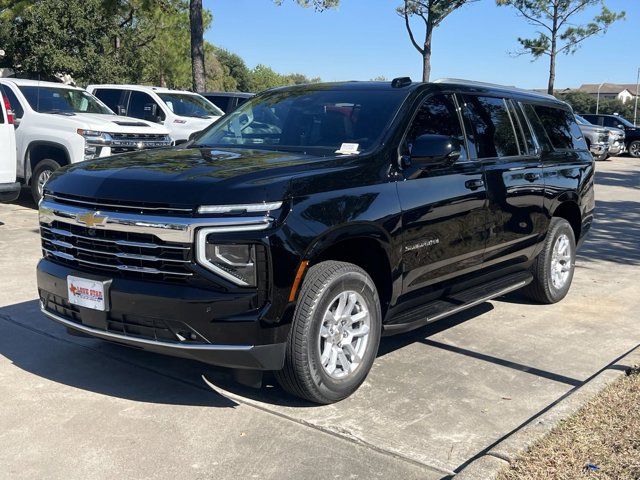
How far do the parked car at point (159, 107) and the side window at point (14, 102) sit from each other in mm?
2582

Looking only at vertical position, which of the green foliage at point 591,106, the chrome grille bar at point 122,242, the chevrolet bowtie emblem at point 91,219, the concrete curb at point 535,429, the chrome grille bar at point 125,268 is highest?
the green foliage at point 591,106

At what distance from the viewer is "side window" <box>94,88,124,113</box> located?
47.8ft

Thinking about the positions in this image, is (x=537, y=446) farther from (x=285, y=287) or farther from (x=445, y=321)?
(x=445, y=321)

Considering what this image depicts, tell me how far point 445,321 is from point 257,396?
231cm

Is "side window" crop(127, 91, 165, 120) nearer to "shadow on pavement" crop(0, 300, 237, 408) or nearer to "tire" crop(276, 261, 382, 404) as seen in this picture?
"shadow on pavement" crop(0, 300, 237, 408)

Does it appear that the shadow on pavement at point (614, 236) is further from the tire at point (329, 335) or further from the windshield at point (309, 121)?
the tire at point (329, 335)

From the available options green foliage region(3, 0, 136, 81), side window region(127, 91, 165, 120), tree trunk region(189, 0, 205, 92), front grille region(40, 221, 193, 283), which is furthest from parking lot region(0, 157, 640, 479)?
green foliage region(3, 0, 136, 81)

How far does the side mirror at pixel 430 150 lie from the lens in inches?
175

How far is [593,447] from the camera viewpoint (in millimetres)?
3592

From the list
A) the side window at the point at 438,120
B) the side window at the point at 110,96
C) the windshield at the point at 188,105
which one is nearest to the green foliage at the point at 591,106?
the windshield at the point at 188,105

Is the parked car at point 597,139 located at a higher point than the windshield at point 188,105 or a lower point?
lower

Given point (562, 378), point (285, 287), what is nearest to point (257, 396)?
point (285, 287)

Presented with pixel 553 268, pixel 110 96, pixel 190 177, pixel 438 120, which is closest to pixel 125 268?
pixel 190 177

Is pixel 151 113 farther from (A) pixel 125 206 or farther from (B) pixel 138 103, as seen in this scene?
(A) pixel 125 206
